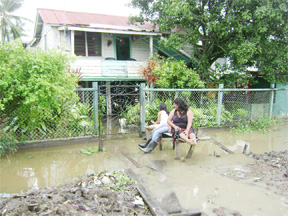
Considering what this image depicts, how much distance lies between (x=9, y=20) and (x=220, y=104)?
24.2 metres

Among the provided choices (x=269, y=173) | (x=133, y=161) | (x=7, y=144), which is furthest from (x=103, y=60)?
(x=269, y=173)

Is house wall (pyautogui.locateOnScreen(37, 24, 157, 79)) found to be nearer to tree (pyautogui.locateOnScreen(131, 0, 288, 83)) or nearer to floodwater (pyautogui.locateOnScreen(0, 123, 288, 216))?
tree (pyautogui.locateOnScreen(131, 0, 288, 83))

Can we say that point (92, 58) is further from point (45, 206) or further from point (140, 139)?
point (45, 206)

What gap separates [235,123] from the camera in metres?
9.52

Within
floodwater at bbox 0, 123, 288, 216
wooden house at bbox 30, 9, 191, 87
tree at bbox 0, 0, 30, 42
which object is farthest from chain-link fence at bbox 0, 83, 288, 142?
tree at bbox 0, 0, 30, 42

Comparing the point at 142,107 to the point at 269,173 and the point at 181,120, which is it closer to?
the point at 181,120

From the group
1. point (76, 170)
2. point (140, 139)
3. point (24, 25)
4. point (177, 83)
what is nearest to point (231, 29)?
point (177, 83)

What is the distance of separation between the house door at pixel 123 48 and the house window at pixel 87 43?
127cm

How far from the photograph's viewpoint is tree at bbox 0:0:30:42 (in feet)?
78.1

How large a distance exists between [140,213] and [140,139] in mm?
4676

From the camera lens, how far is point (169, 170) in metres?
4.98

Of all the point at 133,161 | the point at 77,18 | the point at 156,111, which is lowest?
the point at 133,161

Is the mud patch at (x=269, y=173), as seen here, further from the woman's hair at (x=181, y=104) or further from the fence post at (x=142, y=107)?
the fence post at (x=142, y=107)

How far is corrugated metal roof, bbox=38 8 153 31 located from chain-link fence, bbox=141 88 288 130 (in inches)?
226
